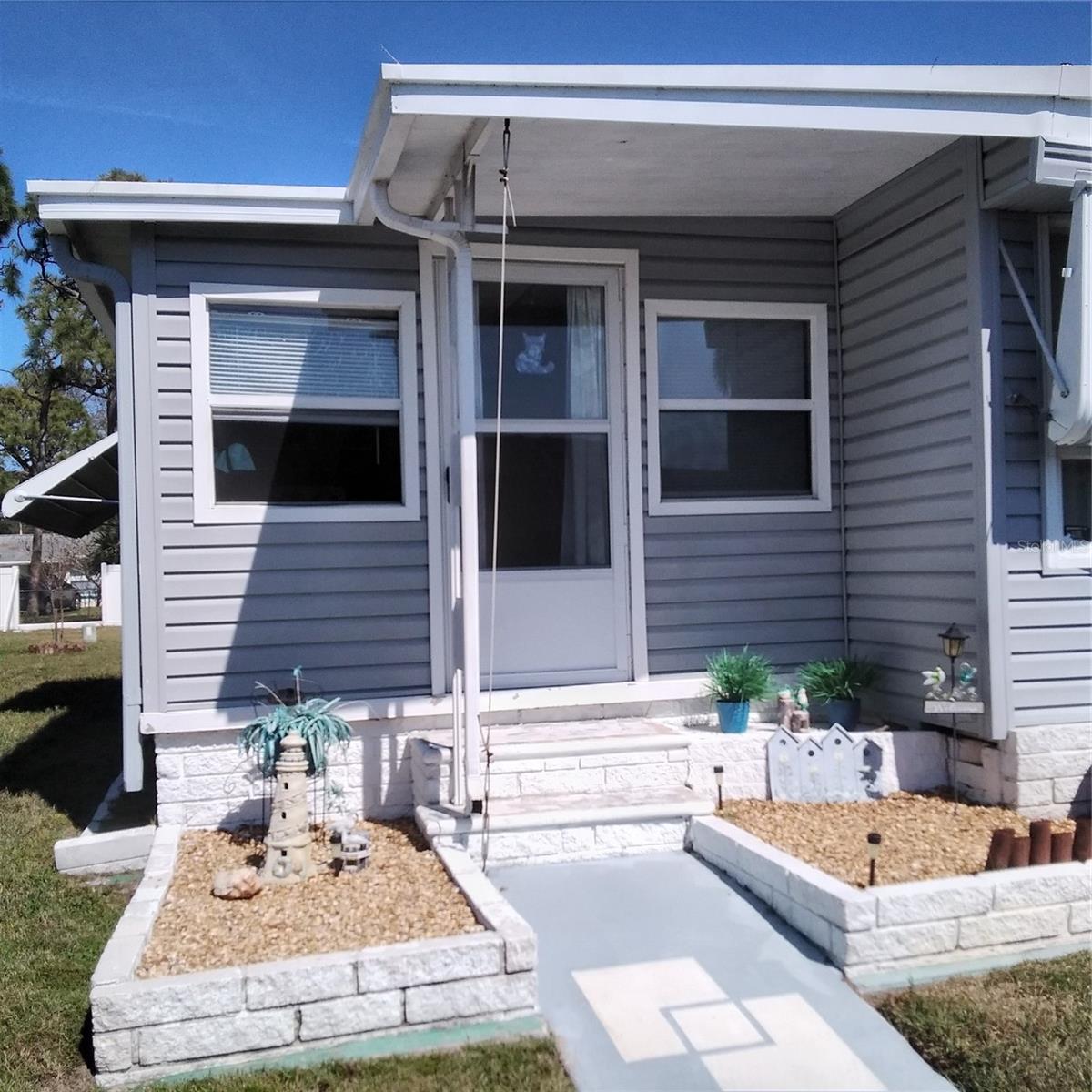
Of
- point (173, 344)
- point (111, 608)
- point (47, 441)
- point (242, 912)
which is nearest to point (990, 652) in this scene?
point (242, 912)

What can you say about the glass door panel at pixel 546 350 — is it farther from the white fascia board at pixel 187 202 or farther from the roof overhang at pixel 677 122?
the white fascia board at pixel 187 202

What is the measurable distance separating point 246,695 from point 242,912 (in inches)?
56.8

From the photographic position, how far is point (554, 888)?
3.85m

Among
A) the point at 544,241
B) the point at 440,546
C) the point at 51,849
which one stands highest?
the point at 544,241

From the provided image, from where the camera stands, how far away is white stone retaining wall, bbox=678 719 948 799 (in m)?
4.65

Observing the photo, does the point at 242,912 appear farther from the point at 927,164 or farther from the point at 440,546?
the point at 927,164

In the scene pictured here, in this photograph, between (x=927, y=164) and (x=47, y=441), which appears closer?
(x=927, y=164)

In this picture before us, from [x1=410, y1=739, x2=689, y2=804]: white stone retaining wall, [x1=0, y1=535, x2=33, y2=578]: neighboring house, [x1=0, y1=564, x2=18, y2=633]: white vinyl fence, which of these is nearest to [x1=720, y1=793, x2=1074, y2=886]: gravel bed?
[x1=410, y1=739, x2=689, y2=804]: white stone retaining wall

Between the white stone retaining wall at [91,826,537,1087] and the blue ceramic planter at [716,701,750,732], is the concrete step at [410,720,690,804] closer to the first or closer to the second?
the blue ceramic planter at [716,701,750,732]

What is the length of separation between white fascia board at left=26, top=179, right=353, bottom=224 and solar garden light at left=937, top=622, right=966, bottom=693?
343 cm

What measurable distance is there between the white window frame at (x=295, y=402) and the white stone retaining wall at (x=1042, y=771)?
299cm

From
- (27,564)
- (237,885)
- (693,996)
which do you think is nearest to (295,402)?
(237,885)

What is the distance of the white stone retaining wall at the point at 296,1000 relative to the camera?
2.70 meters

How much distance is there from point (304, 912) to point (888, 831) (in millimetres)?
2432
